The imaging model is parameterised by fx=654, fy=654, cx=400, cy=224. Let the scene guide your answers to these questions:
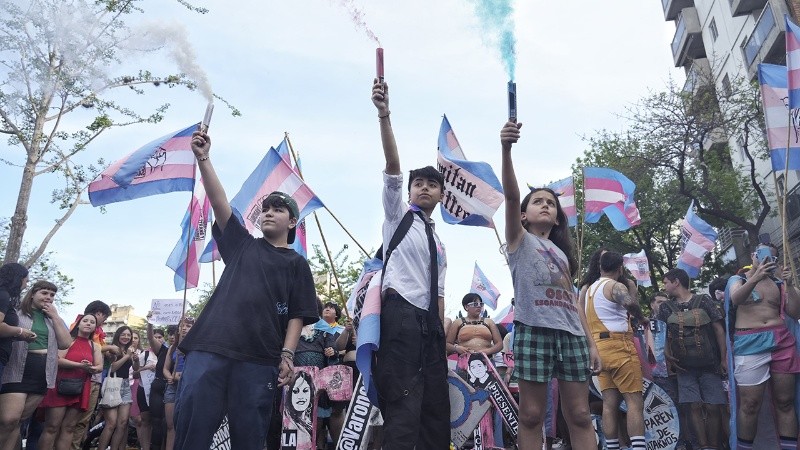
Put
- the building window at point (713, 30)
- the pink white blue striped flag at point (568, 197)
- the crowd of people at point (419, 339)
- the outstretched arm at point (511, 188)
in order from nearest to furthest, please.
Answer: the crowd of people at point (419, 339)
the outstretched arm at point (511, 188)
the pink white blue striped flag at point (568, 197)
the building window at point (713, 30)

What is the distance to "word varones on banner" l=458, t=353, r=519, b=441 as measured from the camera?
21.3 feet

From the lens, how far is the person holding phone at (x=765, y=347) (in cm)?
566

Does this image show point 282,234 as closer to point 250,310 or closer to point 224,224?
point 224,224

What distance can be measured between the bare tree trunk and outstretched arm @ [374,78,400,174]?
13.1m

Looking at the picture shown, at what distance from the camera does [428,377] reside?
12.0 ft

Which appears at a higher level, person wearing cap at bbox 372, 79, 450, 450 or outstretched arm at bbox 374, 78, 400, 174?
outstretched arm at bbox 374, 78, 400, 174

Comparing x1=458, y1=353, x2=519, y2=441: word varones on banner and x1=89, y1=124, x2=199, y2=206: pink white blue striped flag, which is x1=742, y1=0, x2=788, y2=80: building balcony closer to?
x1=458, y1=353, x2=519, y2=441: word varones on banner

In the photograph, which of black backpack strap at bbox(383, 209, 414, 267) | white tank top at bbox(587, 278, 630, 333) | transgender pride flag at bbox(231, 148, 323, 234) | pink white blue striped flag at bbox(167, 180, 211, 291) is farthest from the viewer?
Result: pink white blue striped flag at bbox(167, 180, 211, 291)

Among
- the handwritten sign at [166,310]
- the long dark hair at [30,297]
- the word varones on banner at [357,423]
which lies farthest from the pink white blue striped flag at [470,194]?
the handwritten sign at [166,310]

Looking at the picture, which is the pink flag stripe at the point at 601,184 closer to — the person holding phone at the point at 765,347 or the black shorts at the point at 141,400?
the person holding phone at the point at 765,347

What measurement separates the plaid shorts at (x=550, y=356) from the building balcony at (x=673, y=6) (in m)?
35.8

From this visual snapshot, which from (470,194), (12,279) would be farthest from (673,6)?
(12,279)

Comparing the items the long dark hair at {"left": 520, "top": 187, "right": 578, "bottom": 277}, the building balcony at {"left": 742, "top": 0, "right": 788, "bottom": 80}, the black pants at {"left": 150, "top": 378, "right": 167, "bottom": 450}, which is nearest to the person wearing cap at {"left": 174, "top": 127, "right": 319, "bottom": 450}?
the long dark hair at {"left": 520, "top": 187, "right": 578, "bottom": 277}

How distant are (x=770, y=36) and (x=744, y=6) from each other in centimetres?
413
